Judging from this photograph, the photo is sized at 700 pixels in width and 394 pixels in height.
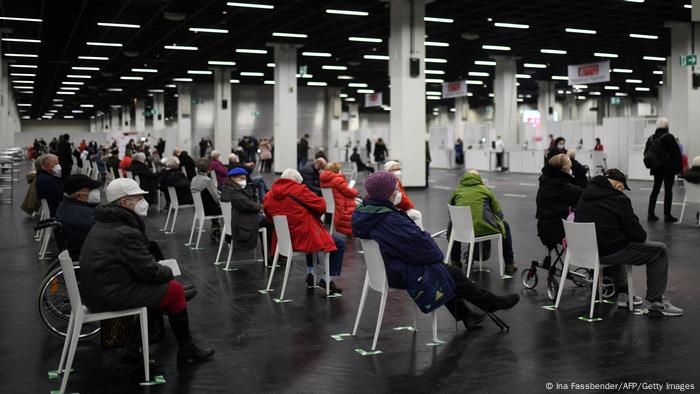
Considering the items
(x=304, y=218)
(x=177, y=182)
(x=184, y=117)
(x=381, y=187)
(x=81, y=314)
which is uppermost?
(x=184, y=117)

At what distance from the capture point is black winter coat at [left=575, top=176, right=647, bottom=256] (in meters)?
6.19

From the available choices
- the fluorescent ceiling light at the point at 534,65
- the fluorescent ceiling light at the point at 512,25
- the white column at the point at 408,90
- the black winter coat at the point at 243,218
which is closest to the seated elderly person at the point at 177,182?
the black winter coat at the point at 243,218

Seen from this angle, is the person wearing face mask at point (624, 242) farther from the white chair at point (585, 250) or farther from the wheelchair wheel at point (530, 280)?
the wheelchair wheel at point (530, 280)

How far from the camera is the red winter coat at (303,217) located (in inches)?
283

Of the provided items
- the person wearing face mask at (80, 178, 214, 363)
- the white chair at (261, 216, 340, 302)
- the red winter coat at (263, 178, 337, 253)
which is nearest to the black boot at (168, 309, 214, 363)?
the person wearing face mask at (80, 178, 214, 363)

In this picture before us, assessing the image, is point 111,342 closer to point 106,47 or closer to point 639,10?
point 639,10

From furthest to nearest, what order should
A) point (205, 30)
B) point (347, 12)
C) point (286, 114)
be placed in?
point (286, 114)
point (205, 30)
point (347, 12)

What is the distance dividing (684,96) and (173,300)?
2234 centimetres

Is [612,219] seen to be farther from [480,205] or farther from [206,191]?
[206,191]

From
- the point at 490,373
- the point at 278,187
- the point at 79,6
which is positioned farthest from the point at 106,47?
the point at 490,373

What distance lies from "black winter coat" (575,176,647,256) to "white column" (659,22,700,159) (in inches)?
739

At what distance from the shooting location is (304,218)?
7.27 meters

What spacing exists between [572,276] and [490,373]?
2.79 metres

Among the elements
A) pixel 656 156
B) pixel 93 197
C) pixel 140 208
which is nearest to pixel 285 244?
pixel 93 197
